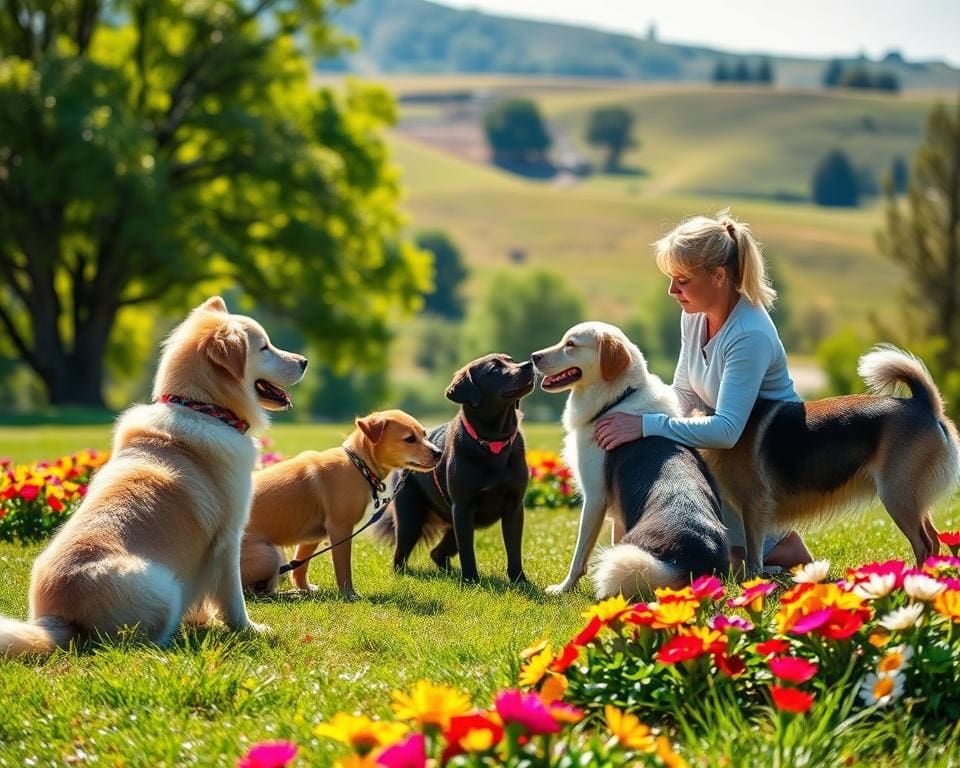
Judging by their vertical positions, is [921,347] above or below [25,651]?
below

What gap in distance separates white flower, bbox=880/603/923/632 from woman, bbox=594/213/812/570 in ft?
9.81

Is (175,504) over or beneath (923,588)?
beneath

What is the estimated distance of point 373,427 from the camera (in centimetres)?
782

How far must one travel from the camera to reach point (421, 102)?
196 meters

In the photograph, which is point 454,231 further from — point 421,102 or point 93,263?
point 93,263

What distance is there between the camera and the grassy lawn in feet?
14.4

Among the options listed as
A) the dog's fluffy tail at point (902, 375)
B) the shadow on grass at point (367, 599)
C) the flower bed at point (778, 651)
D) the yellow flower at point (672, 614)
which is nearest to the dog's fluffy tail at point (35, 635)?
the shadow on grass at point (367, 599)

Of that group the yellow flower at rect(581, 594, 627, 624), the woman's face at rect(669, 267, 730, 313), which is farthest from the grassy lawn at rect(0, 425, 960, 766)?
the woman's face at rect(669, 267, 730, 313)

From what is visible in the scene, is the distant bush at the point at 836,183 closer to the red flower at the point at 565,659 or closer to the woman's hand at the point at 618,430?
the woman's hand at the point at 618,430

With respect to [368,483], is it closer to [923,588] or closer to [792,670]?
[923,588]

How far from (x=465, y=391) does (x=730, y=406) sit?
1.69 m

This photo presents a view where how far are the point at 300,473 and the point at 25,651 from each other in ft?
9.02

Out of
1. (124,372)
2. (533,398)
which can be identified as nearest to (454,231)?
(533,398)

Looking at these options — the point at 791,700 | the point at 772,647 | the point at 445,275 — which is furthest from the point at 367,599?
the point at 445,275
